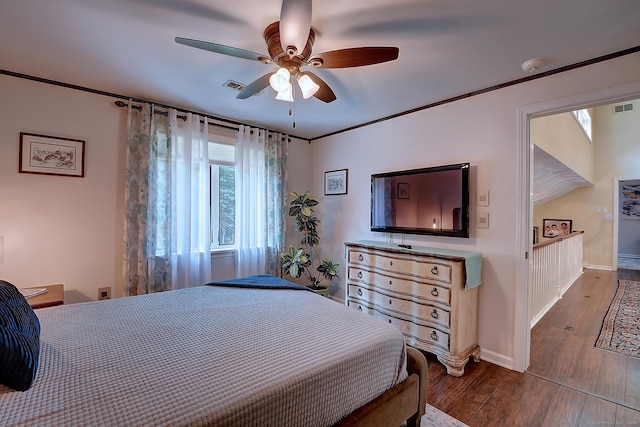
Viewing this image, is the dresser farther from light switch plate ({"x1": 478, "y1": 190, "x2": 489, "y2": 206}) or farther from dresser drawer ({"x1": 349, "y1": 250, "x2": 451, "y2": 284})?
light switch plate ({"x1": 478, "y1": 190, "x2": 489, "y2": 206})

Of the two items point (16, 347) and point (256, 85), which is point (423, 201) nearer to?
point (256, 85)

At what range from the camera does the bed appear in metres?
0.88

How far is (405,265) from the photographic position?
261 cm

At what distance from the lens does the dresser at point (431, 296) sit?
2.29 meters

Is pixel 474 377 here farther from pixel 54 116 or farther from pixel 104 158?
pixel 54 116

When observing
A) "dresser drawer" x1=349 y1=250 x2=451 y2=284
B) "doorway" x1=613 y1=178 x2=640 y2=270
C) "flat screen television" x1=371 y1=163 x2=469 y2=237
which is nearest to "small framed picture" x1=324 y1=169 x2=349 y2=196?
"flat screen television" x1=371 y1=163 x2=469 y2=237

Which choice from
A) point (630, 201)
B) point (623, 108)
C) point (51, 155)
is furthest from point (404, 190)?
point (630, 201)

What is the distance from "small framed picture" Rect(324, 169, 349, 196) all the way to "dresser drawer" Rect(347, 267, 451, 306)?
121 centimetres

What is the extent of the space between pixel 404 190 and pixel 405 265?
2.79ft

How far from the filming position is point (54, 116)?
98.4 inches

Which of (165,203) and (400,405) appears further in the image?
(165,203)

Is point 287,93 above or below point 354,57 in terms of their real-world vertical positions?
below

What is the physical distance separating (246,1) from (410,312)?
261 centimetres

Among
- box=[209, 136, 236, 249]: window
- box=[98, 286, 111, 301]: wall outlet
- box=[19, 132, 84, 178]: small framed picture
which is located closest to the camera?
box=[19, 132, 84, 178]: small framed picture
